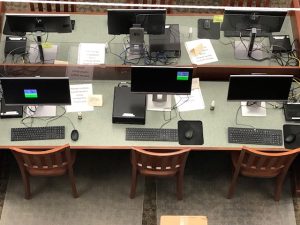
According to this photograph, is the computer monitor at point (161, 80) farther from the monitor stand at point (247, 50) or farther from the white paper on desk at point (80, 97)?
the monitor stand at point (247, 50)

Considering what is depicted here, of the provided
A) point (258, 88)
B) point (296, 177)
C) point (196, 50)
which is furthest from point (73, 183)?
point (296, 177)

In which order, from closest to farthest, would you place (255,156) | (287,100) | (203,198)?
(255,156) → (287,100) → (203,198)

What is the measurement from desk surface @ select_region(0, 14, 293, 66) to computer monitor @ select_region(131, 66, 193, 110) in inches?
20.1

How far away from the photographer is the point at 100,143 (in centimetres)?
395

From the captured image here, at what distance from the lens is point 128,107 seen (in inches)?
161

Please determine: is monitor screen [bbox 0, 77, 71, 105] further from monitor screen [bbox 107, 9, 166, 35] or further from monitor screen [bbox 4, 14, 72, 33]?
monitor screen [bbox 107, 9, 166, 35]

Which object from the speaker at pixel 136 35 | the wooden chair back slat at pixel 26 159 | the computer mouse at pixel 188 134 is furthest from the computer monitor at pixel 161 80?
the wooden chair back slat at pixel 26 159

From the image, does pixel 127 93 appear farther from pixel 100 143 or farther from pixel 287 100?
pixel 287 100

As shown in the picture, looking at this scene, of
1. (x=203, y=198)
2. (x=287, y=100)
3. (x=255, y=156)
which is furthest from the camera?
(x=203, y=198)

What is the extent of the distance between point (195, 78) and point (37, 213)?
72.1 inches

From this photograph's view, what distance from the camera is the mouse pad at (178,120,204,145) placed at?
156 inches

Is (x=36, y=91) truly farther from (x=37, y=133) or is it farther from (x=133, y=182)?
(x=133, y=182)

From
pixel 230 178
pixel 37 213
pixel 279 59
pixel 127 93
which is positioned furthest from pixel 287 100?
pixel 37 213

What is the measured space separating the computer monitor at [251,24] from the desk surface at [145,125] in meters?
0.54
